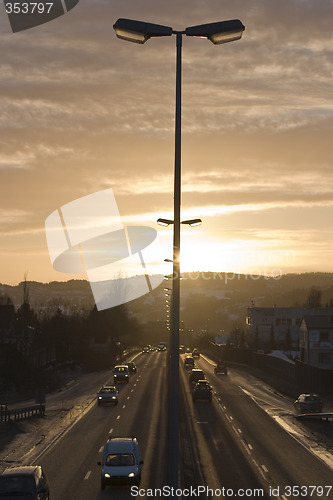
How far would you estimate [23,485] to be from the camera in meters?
22.8

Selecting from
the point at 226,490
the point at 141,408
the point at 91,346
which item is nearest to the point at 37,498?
the point at 226,490

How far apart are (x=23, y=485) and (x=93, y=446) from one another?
17807 mm

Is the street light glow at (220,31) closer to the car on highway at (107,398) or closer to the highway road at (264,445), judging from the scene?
the highway road at (264,445)

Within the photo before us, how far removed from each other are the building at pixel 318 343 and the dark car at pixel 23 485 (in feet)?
307

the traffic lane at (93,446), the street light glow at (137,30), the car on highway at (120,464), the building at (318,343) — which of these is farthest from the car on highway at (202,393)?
the street light glow at (137,30)

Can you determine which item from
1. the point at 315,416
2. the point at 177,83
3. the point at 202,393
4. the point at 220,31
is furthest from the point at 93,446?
the point at 220,31

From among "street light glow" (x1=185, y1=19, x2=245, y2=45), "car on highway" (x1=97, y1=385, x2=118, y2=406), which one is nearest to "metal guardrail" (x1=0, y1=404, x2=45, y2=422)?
"car on highway" (x1=97, y1=385, x2=118, y2=406)

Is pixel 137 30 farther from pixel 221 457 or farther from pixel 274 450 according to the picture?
pixel 274 450

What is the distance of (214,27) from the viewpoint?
53.3ft

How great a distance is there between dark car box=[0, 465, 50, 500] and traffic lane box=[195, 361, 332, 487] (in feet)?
38.2

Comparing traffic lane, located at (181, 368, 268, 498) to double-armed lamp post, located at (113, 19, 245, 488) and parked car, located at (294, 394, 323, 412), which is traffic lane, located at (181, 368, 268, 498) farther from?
double-armed lamp post, located at (113, 19, 245, 488)

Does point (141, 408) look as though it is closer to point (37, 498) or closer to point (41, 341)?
point (37, 498)

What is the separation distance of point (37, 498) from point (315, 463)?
18.0m

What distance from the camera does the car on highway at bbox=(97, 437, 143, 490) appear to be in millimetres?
29186
